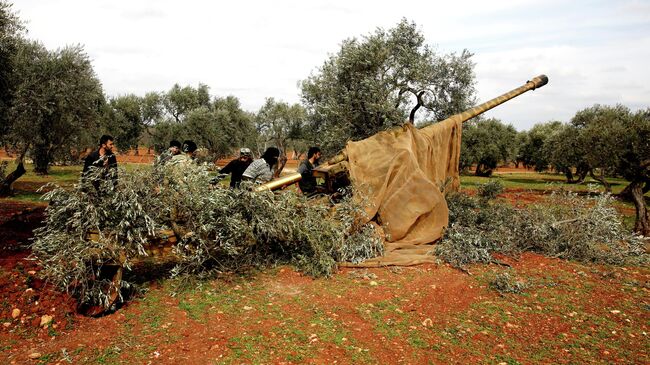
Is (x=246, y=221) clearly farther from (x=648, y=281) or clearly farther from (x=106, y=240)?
(x=648, y=281)

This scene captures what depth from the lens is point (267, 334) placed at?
493cm

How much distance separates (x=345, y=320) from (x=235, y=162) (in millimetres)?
4848

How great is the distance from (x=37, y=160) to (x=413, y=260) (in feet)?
76.5

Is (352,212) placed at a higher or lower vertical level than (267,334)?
higher

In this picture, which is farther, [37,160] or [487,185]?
[37,160]

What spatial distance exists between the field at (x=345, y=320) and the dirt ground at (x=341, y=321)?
0.06 feet

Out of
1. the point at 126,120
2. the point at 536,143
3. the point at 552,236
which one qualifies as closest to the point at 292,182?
the point at 552,236

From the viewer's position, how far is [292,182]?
8.11 meters

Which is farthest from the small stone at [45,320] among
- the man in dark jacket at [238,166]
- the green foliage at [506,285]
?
the green foliage at [506,285]

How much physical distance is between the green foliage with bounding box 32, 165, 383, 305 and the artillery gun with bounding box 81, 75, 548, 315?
0.42 ft

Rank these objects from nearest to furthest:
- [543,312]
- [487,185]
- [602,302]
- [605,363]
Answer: [605,363] < [543,312] < [602,302] < [487,185]

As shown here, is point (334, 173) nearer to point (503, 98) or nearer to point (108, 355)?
point (108, 355)

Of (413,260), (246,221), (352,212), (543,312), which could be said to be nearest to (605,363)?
(543,312)

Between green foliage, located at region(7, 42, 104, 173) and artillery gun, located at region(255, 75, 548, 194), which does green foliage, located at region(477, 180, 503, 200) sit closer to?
artillery gun, located at region(255, 75, 548, 194)
